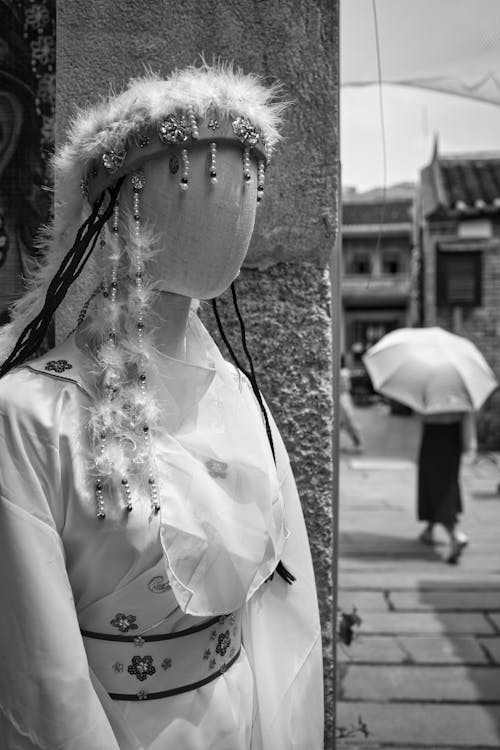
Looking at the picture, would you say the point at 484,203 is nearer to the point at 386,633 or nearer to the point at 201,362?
the point at 386,633

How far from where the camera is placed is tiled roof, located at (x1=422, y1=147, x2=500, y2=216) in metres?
12.8

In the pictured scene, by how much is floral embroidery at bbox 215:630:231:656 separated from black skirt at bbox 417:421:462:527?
4.47 meters

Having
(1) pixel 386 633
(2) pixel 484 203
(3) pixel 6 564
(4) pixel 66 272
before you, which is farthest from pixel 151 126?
(2) pixel 484 203

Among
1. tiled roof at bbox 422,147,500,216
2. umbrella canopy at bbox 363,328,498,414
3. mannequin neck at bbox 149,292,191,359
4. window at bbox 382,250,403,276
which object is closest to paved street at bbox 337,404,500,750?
umbrella canopy at bbox 363,328,498,414

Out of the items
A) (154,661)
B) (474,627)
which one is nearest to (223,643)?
(154,661)

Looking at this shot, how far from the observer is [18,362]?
116 cm

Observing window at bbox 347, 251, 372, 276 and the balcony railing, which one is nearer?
the balcony railing

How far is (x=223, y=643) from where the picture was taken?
1.21 m

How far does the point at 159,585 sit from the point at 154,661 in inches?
5.4

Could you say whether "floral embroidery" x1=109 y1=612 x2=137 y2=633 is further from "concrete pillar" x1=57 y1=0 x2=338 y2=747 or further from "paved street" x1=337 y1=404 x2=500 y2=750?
"paved street" x1=337 y1=404 x2=500 y2=750

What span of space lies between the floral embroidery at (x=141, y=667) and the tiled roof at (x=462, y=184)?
12.6 m

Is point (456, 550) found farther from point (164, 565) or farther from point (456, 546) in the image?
point (164, 565)

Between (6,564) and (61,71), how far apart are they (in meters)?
1.17

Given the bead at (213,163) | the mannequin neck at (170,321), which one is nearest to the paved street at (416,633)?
the mannequin neck at (170,321)
